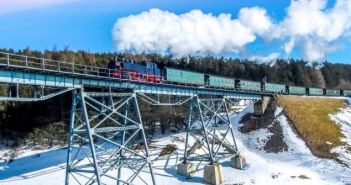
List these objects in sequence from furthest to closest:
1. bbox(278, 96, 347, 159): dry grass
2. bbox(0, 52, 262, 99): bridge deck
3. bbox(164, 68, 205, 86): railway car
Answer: bbox(278, 96, 347, 159): dry grass, bbox(164, 68, 205, 86): railway car, bbox(0, 52, 262, 99): bridge deck

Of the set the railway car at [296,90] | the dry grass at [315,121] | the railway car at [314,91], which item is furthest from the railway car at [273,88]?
the railway car at [314,91]

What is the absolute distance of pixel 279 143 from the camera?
57.4 m

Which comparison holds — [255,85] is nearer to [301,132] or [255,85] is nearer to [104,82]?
[301,132]

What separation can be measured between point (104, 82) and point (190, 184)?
591 inches

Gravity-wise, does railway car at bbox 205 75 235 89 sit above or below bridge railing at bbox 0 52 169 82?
below

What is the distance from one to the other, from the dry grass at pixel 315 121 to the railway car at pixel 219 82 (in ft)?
33.9

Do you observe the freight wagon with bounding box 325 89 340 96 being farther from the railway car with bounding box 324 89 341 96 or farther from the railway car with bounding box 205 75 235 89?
the railway car with bounding box 205 75 235 89

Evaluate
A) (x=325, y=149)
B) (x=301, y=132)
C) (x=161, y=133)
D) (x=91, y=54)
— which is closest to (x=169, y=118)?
(x=161, y=133)

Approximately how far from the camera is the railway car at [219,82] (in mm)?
59463

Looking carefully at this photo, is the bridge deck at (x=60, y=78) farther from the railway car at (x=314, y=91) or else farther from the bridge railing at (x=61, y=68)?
the railway car at (x=314, y=91)

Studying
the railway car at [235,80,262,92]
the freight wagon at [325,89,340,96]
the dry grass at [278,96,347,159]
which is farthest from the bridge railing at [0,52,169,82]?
the freight wagon at [325,89,340,96]

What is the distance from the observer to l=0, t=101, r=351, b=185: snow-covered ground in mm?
44469

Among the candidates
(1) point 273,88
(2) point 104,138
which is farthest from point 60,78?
(1) point 273,88

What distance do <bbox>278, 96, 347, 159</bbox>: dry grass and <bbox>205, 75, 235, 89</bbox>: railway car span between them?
10320 mm
